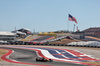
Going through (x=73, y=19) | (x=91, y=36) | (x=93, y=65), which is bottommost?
(x=93, y=65)

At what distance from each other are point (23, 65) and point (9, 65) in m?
1.84

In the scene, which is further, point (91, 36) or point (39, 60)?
point (91, 36)

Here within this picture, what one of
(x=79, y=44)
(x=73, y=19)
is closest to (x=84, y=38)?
(x=73, y=19)

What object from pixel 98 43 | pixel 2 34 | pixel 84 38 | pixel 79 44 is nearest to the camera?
pixel 98 43

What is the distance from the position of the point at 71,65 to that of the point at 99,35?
62.6 m

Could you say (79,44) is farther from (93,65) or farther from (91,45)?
(93,65)

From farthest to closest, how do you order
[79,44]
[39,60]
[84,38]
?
[84,38]
[79,44]
[39,60]

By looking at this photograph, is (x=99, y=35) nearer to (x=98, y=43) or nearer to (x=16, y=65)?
(x=98, y=43)

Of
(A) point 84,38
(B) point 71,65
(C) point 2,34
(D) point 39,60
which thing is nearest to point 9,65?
(D) point 39,60

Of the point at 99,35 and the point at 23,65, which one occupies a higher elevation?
the point at 99,35

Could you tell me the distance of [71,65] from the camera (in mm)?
22328

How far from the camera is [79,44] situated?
2265 inches

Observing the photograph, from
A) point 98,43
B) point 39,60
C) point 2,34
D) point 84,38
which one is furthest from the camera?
point 2,34

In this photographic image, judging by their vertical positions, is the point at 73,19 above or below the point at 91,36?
above
